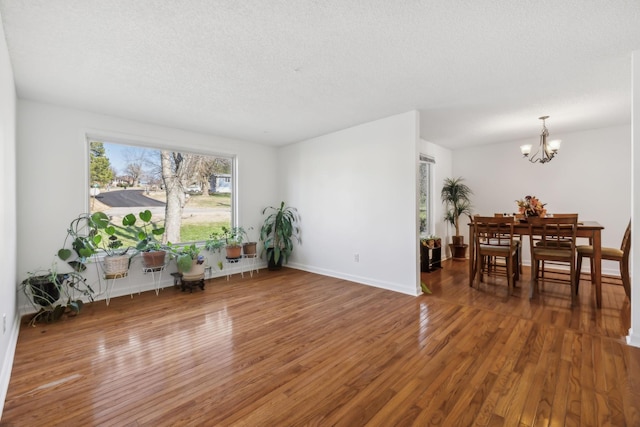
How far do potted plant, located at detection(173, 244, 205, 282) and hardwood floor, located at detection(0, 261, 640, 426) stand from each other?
0.66 metres

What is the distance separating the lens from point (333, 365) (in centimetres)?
206

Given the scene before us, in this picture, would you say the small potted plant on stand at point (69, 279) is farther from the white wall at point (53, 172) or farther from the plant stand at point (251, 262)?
the plant stand at point (251, 262)

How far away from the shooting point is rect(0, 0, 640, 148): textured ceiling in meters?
1.82

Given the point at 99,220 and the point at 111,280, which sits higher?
the point at 99,220

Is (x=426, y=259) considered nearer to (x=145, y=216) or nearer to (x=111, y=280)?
(x=145, y=216)

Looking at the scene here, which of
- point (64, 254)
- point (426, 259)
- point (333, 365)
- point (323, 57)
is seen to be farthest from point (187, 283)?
point (426, 259)

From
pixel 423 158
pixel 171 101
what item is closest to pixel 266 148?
pixel 171 101

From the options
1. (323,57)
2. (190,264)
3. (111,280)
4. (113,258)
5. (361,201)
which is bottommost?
(111,280)

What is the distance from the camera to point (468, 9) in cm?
180

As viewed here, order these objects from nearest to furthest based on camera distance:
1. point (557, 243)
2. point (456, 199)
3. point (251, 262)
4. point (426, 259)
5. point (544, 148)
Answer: point (557, 243) < point (544, 148) < point (426, 259) < point (251, 262) < point (456, 199)

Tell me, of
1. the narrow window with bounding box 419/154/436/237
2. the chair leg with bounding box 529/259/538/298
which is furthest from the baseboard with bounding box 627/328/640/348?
the narrow window with bounding box 419/154/436/237

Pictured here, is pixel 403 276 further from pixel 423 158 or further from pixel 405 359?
pixel 423 158

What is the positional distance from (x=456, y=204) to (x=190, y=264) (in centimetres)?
523

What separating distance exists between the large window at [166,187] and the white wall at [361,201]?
1372 mm
